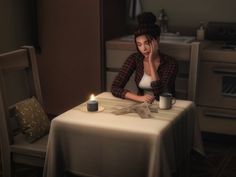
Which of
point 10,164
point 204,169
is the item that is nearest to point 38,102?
point 10,164

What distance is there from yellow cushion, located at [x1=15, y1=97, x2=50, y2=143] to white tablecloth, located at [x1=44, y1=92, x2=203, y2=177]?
1.03 feet

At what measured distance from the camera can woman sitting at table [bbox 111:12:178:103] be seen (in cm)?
261

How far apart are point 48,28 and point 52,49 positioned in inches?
7.6

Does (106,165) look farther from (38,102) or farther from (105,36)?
(105,36)

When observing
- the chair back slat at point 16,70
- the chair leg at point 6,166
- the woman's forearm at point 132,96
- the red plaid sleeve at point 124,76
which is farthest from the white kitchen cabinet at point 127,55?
the chair leg at point 6,166

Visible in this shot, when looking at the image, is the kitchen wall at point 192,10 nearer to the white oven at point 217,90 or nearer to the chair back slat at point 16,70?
the white oven at point 217,90

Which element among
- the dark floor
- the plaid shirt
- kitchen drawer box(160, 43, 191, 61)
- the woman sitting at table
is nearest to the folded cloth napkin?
the woman sitting at table

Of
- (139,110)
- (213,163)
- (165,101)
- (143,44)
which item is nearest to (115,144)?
(139,110)

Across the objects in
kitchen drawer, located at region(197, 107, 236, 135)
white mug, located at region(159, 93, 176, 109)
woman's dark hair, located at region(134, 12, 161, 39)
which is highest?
woman's dark hair, located at region(134, 12, 161, 39)

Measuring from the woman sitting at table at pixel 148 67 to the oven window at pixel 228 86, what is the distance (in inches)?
37.5

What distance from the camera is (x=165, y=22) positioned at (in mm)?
4145

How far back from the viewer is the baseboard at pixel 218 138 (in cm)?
374

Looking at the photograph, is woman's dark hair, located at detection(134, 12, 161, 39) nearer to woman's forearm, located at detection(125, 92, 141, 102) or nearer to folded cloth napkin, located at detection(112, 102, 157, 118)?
woman's forearm, located at detection(125, 92, 141, 102)

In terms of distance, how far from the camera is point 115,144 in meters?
2.07
